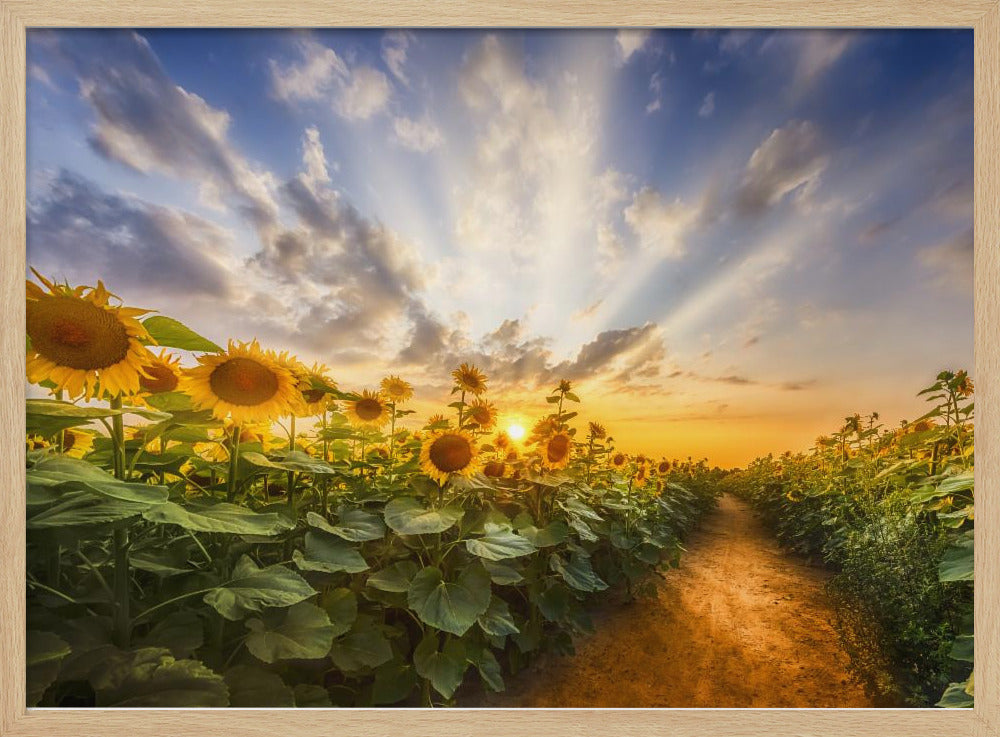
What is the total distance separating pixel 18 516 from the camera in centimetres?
102

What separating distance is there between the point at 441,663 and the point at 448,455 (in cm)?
47

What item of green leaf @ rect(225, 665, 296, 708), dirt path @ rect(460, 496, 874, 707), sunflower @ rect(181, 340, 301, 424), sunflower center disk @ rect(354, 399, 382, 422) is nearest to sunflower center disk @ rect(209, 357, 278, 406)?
sunflower @ rect(181, 340, 301, 424)

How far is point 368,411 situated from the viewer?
1.36m

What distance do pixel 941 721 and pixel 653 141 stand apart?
1.48 m

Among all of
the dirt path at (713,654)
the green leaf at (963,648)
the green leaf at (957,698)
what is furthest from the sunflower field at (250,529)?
the green leaf at (957,698)

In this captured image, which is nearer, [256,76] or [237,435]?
[237,435]

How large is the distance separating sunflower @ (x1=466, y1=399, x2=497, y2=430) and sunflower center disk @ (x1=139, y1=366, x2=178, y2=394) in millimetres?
675

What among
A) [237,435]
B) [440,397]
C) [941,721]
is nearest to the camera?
[237,435]

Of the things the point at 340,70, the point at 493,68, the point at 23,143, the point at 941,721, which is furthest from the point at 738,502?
the point at 23,143

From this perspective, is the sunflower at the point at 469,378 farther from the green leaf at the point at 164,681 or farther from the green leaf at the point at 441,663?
the green leaf at the point at 164,681

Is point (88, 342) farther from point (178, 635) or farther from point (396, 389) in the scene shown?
point (396, 389)

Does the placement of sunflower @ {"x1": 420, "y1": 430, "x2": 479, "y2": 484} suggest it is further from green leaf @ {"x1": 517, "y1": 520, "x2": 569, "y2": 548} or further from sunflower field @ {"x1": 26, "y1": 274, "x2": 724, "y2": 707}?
green leaf @ {"x1": 517, "y1": 520, "x2": 569, "y2": 548}

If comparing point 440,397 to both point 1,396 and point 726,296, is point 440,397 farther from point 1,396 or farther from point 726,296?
point 1,396

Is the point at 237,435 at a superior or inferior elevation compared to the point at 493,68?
inferior
